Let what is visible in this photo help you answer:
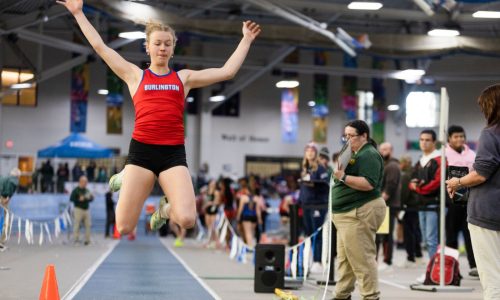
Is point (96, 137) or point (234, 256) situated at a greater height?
point (96, 137)

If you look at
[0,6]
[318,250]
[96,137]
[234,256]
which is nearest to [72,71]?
[96,137]

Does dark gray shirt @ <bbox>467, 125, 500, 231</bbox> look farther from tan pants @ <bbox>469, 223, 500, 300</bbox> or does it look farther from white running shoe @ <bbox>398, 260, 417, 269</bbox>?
white running shoe @ <bbox>398, 260, 417, 269</bbox>

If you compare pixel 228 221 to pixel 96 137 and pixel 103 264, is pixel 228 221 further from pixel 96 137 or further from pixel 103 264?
pixel 96 137

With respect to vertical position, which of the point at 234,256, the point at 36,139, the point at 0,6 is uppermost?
the point at 0,6

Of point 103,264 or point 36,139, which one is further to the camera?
point 36,139

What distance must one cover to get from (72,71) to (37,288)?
32.3 metres

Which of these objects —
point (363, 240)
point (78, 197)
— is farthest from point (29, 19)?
point (363, 240)

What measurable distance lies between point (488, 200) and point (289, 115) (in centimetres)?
3942

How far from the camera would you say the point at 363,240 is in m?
9.07

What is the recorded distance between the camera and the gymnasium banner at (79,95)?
42.3 metres

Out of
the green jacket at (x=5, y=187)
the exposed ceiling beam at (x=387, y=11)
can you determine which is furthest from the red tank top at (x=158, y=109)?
the exposed ceiling beam at (x=387, y=11)

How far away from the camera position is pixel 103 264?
16234 millimetres

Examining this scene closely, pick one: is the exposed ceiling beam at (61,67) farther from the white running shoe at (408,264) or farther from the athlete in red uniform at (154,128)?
the athlete in red uniform at (154,128)

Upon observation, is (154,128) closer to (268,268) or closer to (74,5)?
(74,5)
